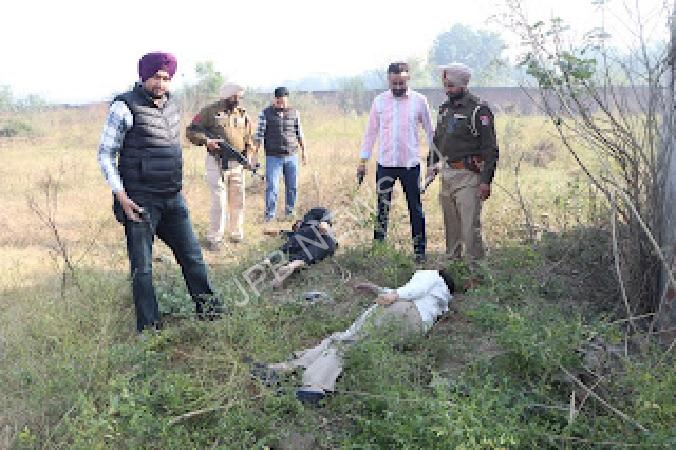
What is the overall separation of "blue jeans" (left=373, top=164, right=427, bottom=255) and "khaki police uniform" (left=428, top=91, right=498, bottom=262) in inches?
12.3

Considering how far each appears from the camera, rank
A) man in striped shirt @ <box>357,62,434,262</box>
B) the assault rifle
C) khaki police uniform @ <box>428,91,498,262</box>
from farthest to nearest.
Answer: the assault rifle < man in striped shirt @ <box>357,62,434,262</box> < khaki police uniform @ <box>428,91,498,262</box>

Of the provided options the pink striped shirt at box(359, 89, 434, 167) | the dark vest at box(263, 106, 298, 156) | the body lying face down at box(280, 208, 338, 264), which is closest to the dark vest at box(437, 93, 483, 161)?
the pink striped shirt at box(359, 89, 434, 167)

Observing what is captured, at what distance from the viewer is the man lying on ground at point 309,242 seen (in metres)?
5.26

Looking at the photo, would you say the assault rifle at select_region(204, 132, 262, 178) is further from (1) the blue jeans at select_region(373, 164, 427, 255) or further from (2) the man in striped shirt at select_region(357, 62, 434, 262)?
(1) the blue jeans at select_region(373, 164, 427, 255)

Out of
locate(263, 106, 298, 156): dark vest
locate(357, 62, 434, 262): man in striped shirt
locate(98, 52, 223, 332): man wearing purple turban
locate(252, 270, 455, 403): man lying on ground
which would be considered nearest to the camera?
locate(252, 270, 455, 403): man lying on ground

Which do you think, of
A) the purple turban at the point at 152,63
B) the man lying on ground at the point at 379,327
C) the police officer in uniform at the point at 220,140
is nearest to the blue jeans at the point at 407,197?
the man lying on ground at the point at 379,327

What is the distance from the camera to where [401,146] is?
524cm

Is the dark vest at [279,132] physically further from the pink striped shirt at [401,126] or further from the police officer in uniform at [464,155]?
the police officer in uniform at [464,155]

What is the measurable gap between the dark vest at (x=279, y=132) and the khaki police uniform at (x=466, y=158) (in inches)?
103

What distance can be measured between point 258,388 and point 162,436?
0.57 meters

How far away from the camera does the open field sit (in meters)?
2.68

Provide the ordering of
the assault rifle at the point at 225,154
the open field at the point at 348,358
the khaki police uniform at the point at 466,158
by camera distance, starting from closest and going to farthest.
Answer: the open field at the point at 348,358
the khaki police uniform at the point at 466,158
the assault rifle at the point at 225,154

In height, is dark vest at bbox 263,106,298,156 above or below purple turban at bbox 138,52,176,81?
below

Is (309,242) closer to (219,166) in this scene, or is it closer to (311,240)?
(311,240)
